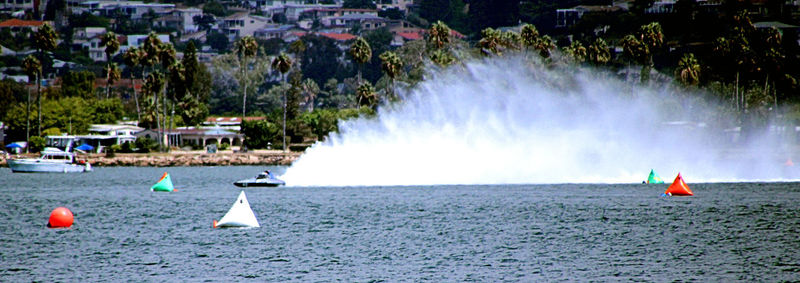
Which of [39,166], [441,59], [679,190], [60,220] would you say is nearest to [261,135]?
[441,59]

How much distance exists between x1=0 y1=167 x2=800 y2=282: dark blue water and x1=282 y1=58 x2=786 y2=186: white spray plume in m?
2.74

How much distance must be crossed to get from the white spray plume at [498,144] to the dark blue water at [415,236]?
2.74m

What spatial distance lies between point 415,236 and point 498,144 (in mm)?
32708

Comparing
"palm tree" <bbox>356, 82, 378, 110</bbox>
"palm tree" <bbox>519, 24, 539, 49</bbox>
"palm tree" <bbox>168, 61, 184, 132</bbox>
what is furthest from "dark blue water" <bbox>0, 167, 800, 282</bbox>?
"palm tree" <bbox>168, 61, 184, 132</bbox>

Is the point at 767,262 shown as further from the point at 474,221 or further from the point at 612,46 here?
the point at 612,46

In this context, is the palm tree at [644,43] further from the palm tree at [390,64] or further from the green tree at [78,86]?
the green tree at [78,86]

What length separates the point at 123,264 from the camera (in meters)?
41.0

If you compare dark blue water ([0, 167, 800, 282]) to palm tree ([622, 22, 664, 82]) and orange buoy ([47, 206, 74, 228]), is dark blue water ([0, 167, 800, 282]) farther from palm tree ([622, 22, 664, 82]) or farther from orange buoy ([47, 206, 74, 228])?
palm tree ([622, 22, 664, 82])

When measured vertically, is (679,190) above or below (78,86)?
below

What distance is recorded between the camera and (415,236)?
50.3m

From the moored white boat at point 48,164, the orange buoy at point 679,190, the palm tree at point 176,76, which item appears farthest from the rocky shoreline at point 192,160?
the orange buoy at point 679,190

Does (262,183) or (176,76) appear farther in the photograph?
(176,76)

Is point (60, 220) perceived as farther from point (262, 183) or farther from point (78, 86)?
point (78, 86)

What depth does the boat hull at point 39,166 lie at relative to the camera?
4481 inches
